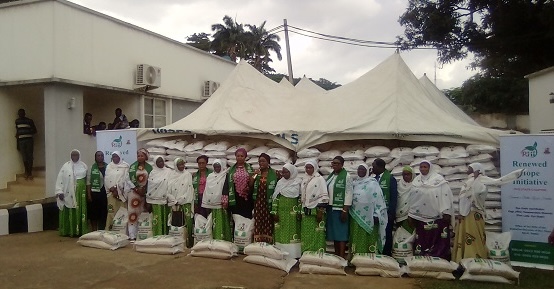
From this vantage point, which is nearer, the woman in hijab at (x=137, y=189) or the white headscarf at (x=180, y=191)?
the white headscarf at (x=180, y=191)

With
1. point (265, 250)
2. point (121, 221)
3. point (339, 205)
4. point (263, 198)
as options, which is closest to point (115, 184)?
point (121, 221)

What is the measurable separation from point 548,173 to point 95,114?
1029 centimetres

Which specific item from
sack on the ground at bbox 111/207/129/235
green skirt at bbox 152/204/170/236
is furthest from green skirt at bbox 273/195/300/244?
sack on the ground at bbox 111/207/129/235

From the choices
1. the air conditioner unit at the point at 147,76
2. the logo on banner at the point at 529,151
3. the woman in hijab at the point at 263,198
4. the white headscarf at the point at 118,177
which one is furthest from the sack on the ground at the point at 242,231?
the air conditioner unit at the point at 147,76

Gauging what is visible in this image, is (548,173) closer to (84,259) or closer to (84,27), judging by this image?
(84,259)

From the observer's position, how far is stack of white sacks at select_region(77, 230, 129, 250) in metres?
7.29

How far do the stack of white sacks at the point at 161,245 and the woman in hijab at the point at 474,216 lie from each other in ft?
12.8

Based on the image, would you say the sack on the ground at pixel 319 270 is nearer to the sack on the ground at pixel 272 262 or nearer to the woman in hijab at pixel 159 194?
the sack on the ground at pixel 272 262

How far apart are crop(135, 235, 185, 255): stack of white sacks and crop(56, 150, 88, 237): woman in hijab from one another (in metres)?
1.66

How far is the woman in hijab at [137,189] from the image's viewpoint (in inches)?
303

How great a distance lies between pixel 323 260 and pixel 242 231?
4.73 feet

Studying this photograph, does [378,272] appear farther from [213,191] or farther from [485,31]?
[485,31]

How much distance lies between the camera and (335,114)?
333 inches

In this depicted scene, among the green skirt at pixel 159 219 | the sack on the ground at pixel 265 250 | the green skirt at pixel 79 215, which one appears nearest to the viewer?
the sack on the ground at pixel 265 250
